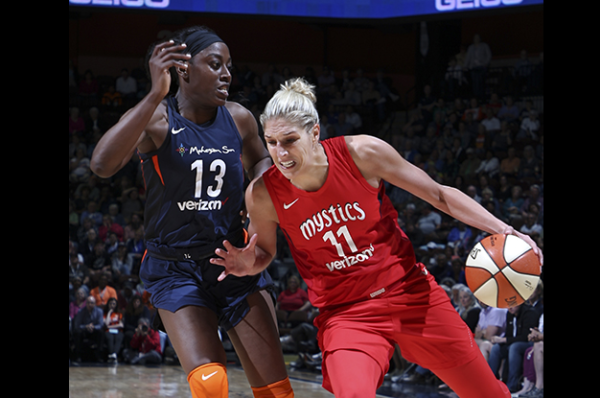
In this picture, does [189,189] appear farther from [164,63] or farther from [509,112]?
[509,112]

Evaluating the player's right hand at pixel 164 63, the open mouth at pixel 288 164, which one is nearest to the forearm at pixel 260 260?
the open mouth at pixel 288 164

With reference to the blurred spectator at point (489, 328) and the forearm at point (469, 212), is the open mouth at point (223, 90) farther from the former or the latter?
the blurred spectator at point (489, 328)

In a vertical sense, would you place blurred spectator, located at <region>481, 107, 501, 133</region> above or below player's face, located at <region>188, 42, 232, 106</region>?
above

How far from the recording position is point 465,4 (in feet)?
35.0

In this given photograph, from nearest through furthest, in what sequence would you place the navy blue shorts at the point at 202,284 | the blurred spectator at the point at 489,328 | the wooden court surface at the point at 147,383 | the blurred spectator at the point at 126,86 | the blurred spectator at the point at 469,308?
1. the navy blue shorts at the point at 202,284
2. the wooden court surface at the point at 147,383
3. the blurred spectator at the point at 489,328
4. the blurred spectator at the point at 469,308
5. the blurred spectator at the point at 126,86

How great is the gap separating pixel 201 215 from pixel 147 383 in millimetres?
4739

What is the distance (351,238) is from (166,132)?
1087 millimetres

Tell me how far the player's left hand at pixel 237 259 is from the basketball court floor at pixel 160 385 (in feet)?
12.0

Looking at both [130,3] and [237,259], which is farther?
[130,3]

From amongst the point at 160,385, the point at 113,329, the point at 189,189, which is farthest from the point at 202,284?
the point at 113,329

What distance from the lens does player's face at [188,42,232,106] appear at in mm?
3588

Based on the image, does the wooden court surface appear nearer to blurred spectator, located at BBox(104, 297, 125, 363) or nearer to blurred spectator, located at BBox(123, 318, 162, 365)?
blurred spectator, located at BBox(123, 318, 162, 365)

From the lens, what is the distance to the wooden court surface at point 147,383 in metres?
6.92

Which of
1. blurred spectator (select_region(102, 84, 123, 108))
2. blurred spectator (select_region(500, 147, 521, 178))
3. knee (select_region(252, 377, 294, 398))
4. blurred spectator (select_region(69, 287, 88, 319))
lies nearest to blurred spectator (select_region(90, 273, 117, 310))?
blurred spectator (select_region(69, 287, 88, 319))
